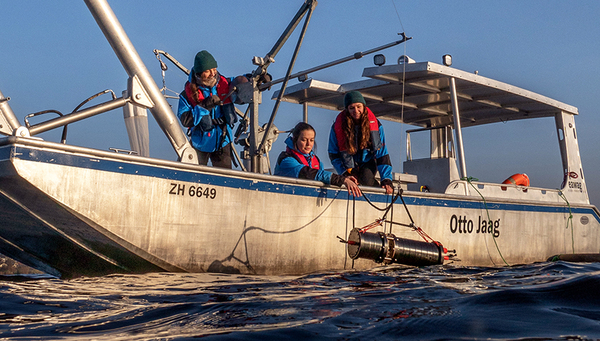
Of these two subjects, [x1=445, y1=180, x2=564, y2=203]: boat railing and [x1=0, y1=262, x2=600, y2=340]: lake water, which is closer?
[x1=0, y1=262, x2=600, y2=340]: lake water

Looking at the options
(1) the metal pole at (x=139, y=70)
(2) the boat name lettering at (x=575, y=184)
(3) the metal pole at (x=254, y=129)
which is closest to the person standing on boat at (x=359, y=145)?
(3) the metal pole at (x=254, y=129)

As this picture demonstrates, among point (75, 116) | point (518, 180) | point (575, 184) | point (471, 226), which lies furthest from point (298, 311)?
point (575, 184)

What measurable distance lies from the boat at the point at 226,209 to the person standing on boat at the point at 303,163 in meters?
0.14

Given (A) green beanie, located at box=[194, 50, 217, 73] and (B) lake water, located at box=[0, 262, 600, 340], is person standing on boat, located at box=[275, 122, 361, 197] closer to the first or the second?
(A) green beanie, located at box=[194, 50, 217, 73]

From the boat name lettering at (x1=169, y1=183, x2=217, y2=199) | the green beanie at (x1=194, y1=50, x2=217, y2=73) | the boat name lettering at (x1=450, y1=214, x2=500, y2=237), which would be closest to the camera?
the boat name lettering at (x1=169, y1=183, x2=217, y2=199)

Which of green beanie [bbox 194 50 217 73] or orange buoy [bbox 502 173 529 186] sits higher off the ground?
green beanie [bbox 194 50 217 73]

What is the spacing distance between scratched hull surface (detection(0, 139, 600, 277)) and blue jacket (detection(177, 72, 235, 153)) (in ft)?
2.41

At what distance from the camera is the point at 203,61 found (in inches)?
203

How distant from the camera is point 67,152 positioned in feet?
12.8


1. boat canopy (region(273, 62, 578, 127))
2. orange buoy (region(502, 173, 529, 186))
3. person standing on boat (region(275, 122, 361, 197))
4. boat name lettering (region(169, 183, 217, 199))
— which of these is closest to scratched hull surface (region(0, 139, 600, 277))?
boat name lettering (region(169, 183, 217, 199))

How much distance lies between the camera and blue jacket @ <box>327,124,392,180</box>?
605 cm

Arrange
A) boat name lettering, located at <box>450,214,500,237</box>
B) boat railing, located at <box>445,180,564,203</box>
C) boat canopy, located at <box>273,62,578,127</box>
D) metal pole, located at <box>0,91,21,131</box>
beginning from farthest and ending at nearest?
1. boat canopy, located at <box>273,62,578,127</box>
2. boat railing, located at <box>445,180,564,203</box>
3. boat name lettering, located at <box>450,214,500,237</box>
4. metal pole, located at <box>0,91,21,131</box>

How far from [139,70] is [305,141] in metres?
1.81

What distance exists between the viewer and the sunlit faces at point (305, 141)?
18.1 ft
